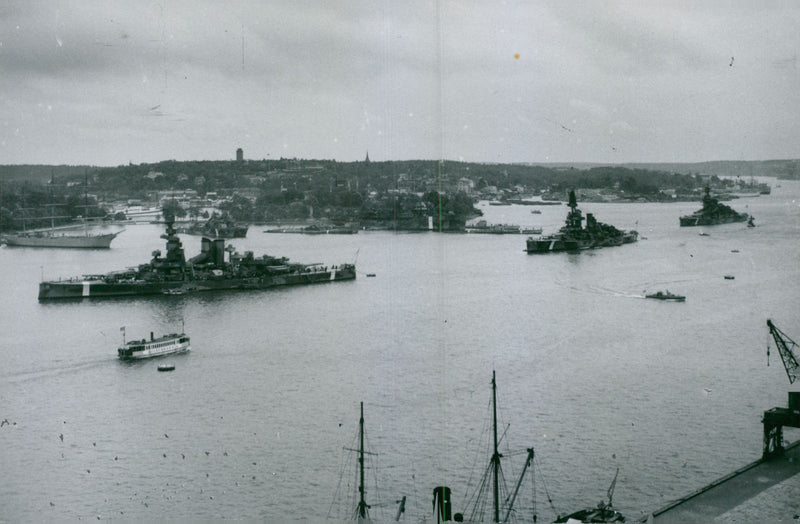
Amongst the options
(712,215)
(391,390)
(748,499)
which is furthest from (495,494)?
(712,215)

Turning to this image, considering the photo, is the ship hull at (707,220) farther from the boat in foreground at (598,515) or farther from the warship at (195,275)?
the boat in foreground at (598,515)

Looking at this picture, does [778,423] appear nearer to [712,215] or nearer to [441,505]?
[441,505]

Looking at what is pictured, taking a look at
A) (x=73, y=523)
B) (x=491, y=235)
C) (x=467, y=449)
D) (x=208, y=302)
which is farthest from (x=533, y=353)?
(x=491, y=235)

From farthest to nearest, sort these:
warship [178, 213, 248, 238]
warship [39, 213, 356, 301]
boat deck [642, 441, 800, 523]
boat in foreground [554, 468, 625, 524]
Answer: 1. warship [178, 213, 248, 238]
2. warship [39, 213, 356, 301]
3. boat deck [642, 441, 800, 523]
4. boat in foreground [554, 468, 625, 524]

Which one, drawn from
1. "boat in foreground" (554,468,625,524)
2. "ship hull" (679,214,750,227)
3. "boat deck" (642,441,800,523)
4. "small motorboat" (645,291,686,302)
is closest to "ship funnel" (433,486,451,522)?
"boat in foreground" (554,468,625,524)

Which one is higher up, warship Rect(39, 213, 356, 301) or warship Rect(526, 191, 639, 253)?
warship Rect(526, 191, 639, 253)

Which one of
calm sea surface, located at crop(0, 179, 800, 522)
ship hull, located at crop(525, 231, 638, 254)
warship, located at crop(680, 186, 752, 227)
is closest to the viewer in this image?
calm sea surface, located at crop(0, 179, 800, 522)

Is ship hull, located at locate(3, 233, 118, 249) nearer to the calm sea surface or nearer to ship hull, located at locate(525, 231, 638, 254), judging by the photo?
the calm sea surface
